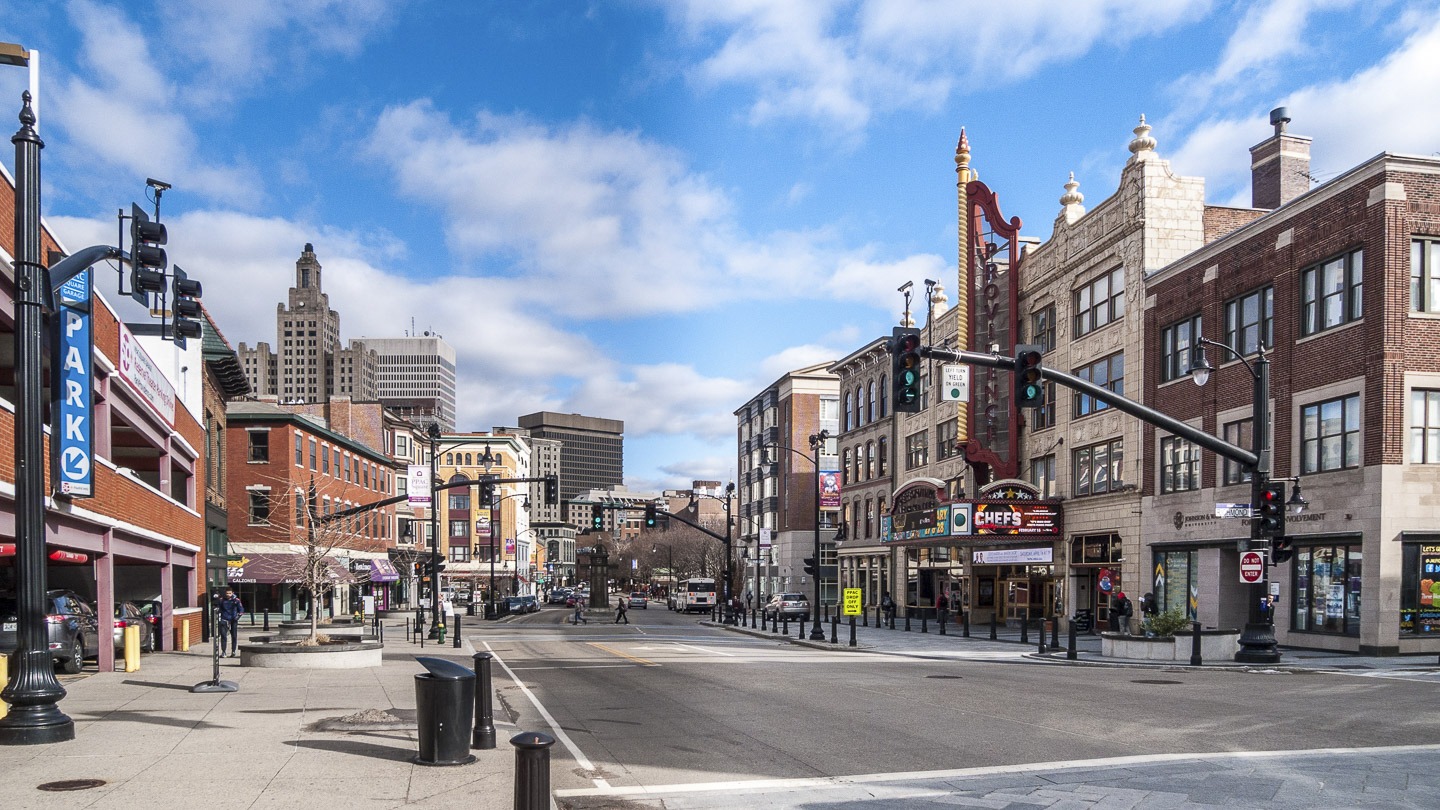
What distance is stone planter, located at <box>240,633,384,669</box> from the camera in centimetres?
2541

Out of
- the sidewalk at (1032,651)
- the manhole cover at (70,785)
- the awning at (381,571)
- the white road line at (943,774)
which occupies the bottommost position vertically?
the awning at (381,571)

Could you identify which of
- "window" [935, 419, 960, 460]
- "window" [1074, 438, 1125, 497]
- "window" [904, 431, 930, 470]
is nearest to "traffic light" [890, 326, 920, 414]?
"window" [1074, 438, 1125, 497]

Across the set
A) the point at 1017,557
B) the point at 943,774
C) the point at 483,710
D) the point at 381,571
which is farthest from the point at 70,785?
the point at 381,571

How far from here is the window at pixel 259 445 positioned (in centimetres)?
5584

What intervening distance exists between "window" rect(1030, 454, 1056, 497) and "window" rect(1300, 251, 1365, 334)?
16.2m

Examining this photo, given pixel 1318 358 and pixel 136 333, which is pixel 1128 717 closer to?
pixel 1318 358

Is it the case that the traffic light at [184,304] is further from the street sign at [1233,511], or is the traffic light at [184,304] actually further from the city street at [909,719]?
the street sign at [1233,511]

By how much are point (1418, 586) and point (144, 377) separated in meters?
32.0

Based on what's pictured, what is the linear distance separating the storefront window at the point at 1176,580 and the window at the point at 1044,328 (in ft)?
37.4

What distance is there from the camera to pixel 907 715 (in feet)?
55.2

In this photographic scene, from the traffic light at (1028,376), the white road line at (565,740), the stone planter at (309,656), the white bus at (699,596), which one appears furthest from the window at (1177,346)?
the white bus at (699,596)

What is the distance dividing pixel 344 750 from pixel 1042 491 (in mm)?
39692

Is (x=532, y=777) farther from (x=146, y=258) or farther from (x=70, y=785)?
(x=146, y=258)

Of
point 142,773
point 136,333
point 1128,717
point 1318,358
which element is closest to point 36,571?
point 142,773
